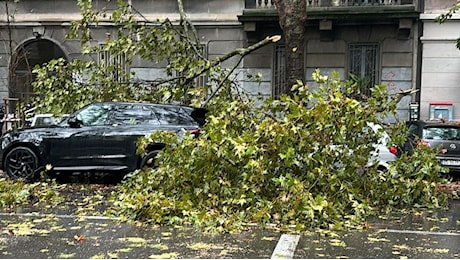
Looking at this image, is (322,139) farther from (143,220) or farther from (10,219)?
(10,219)

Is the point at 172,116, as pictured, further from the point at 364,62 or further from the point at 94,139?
the point at 364,62

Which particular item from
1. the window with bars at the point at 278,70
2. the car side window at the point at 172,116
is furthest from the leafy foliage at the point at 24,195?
the window with bars at the point at 278,70

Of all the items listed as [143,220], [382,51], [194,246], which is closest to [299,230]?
[194,246]

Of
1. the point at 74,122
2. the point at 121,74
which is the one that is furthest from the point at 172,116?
the point at 121,74

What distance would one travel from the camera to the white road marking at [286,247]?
6030mm

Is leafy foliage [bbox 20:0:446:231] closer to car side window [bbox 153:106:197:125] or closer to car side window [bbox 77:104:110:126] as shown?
car side window [bbox 153:106:197:125]

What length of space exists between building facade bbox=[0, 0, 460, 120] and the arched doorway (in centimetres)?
21

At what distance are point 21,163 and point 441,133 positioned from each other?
9.03m

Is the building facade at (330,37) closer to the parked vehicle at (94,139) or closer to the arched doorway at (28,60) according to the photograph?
the arched doorway at (28,60)

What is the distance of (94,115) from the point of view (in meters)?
11.4

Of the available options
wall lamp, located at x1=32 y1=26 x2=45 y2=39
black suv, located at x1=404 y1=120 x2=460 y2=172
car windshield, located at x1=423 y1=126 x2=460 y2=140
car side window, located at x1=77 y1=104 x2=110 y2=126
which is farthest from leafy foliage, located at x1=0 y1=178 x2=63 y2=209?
wall lamp, located at x1=32 y1=26 x2=45 y2=39

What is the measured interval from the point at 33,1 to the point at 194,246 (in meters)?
16.8

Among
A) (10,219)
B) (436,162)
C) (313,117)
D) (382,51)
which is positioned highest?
(382,51)

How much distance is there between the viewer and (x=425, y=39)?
Result: 18188 millimetres
